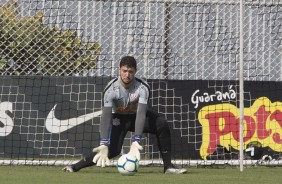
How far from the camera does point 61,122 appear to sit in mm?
15984

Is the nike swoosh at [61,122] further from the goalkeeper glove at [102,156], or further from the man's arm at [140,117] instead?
the goalkeeper glove at [102,156]

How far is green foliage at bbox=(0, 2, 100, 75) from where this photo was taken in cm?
1510

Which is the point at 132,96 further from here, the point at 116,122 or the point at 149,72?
the point at 149,72

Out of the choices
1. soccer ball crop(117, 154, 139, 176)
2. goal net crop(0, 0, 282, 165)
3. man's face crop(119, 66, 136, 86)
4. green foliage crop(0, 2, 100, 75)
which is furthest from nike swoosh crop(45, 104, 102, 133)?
soccer ball crop(117, 154, 139, 176)

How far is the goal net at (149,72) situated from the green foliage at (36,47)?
2 cm

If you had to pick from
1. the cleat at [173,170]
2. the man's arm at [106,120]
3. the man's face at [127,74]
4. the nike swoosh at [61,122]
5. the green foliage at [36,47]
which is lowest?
the cleat at [173,170]

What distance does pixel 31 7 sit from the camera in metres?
14.9

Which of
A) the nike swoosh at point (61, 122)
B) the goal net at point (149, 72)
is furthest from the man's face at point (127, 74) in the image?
the nike swoosh at point (61, 122)

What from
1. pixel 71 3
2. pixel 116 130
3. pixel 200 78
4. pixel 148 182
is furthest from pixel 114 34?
pixel 148 182

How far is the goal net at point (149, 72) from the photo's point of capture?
1502 centimetres

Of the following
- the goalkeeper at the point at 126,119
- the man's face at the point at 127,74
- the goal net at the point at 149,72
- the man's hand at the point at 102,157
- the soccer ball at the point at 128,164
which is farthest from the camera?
the goal net at the point at 149,72

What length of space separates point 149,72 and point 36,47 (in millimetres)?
1988

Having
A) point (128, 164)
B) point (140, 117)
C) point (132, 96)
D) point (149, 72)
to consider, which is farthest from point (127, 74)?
point (149, 72)

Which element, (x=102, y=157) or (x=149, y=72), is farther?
(x=149, y=72)
